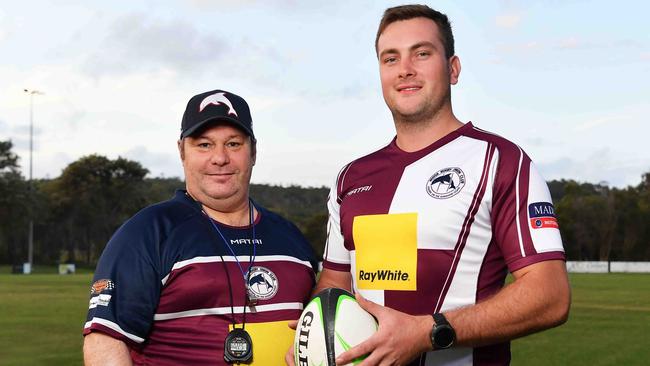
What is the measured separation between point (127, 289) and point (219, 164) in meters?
0.87

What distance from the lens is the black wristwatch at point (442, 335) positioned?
353 centimetres

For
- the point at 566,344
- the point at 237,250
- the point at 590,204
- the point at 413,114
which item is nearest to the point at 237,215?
the point at 237,250

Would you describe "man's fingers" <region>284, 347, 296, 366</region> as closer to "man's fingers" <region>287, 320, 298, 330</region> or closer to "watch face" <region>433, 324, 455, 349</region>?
"man's fingers" <region>287, 320, 298, 330</region>

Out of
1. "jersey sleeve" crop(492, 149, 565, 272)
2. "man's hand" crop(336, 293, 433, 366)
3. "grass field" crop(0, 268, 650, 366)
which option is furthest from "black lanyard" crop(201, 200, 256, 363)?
"grass field" crop(0, 268, 650, 366)

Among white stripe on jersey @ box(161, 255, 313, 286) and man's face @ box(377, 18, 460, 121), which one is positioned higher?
man's face @ box(377, 18, 460, 121)

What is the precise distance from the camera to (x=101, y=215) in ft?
282

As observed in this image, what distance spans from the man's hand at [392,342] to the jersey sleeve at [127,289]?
45.9 inches

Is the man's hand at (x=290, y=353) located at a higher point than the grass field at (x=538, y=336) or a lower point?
higher

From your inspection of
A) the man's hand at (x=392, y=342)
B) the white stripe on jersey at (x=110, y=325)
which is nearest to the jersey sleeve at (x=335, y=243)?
the man's hand at (x=392, y=342)

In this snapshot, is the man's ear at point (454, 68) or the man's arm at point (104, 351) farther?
the man's ear at point (454, 68)

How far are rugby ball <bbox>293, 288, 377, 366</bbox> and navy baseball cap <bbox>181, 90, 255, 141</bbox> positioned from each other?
1.17 metres

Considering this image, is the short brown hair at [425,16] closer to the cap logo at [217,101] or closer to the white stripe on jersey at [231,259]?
the cap logo at [217,101]

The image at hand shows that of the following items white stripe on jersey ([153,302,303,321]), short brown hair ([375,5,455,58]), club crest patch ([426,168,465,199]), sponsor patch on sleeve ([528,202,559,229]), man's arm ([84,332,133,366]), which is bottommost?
man's arm ([84,332,133,366])

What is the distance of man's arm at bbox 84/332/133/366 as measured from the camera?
12.9 feet
